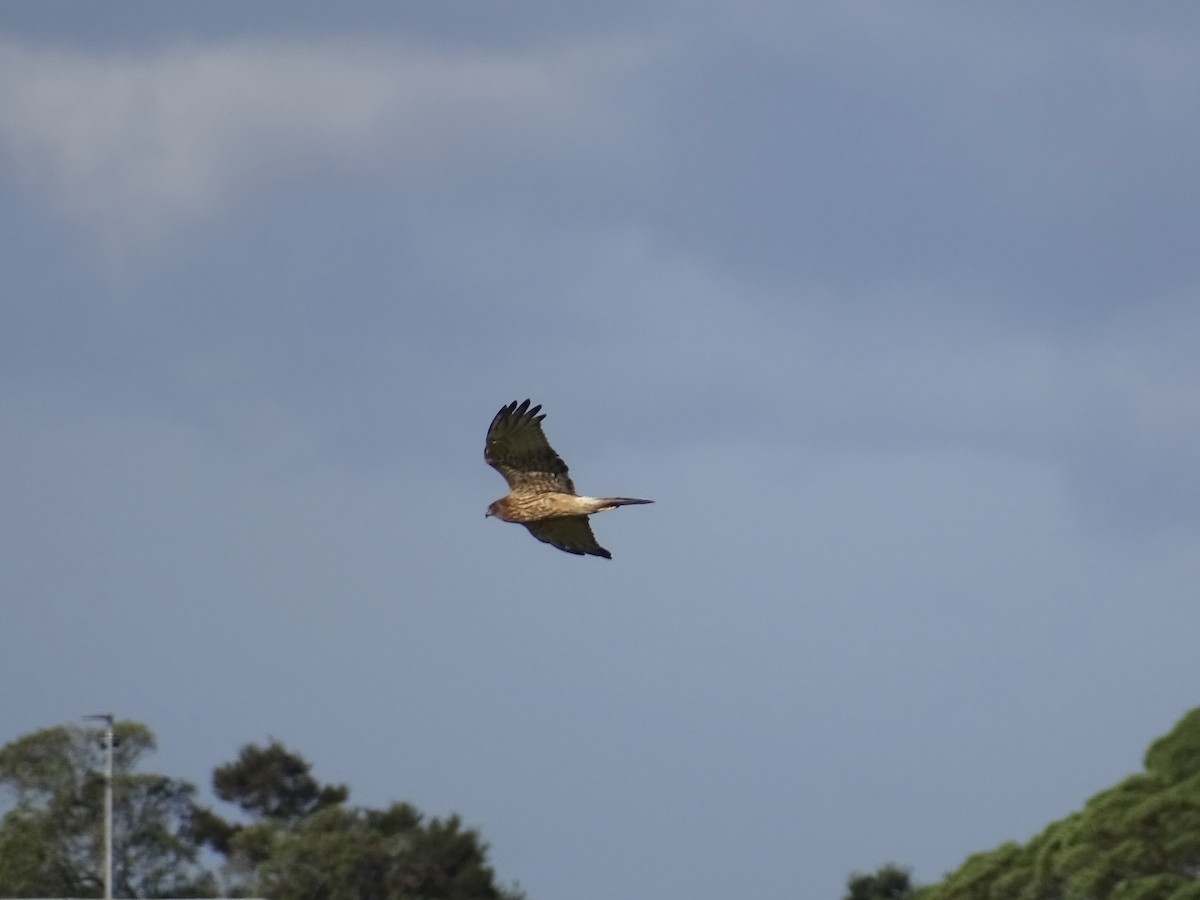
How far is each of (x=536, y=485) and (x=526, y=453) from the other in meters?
0.33

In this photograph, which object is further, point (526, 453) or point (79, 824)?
point (79, 824)

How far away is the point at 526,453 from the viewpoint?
81.3 ft

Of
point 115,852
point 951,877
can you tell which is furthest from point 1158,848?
point 115,852

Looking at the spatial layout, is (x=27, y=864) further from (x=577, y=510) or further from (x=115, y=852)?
(x=577, y=510)

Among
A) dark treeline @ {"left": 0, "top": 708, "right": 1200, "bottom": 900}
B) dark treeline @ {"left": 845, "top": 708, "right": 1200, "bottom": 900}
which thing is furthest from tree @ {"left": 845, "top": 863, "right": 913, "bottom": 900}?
dark treeline @ {"left": 845, "top": 708, "right": 1200, "bottom": 900}

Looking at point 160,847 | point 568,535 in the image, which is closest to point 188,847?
point 160,847

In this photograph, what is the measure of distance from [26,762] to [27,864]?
3135mm

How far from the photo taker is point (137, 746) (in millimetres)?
52312

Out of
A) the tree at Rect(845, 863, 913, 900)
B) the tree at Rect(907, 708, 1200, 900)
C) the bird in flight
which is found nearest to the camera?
the tree at Rect(907, 708, 1200, 900)

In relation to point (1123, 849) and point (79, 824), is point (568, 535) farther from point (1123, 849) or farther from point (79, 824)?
point (79, 824)

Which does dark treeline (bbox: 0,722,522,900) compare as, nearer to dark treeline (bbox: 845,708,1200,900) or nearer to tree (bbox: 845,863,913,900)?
tree (bbox: 845,863,913,900)

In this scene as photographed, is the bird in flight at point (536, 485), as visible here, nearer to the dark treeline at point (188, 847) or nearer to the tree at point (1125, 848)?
the tree at point (1125, 848)

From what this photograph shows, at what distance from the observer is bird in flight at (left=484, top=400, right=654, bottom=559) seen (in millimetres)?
24641

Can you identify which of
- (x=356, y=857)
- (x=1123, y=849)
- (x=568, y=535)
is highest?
(x=356, y=857)
